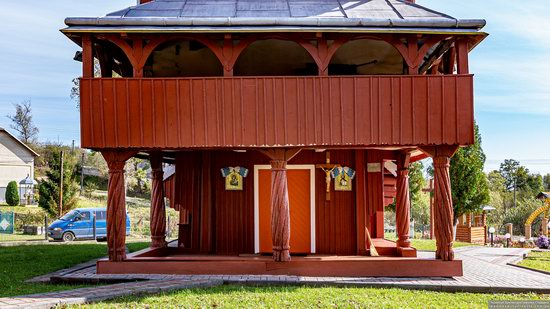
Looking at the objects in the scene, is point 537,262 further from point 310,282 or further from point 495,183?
point 495,183

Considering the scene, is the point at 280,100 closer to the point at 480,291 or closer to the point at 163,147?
the point at 163,147

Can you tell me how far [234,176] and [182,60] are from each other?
350 centimetres

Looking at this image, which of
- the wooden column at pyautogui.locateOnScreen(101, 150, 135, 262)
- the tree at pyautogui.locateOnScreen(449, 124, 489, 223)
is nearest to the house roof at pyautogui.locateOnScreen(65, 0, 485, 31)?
the wooden column at pyautogui.locateOnScreen(101, 150, 135, 262)

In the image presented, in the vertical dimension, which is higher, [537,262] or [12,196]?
[12,196]

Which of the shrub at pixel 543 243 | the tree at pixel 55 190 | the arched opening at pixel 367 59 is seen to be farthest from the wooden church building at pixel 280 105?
the tree at pixel 55 190

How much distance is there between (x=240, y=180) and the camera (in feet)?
50.1

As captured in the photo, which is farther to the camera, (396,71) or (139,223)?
(139,223)

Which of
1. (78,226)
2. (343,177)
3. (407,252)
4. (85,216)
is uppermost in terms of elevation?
(343,177)

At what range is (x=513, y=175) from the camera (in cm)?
8581

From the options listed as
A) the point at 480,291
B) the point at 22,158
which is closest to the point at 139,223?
the point at 22,158

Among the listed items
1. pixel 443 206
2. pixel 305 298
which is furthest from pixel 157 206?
pixel 443 206

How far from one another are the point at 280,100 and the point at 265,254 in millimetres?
4510

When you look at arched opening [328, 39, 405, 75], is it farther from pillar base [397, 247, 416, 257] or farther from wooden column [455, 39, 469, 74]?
pillar base [397, 247, 416, 257]

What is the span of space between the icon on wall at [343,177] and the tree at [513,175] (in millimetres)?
57747
